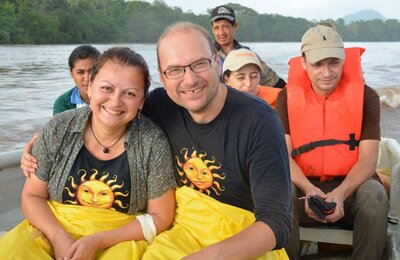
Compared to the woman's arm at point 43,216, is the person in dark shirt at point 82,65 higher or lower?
higher

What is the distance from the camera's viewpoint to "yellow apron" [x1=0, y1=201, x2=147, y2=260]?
1.93m

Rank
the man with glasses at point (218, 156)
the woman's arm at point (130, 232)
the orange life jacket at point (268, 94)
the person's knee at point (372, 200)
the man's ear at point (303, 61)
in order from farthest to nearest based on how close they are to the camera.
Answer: the orange life jacket at point (268, 94), the man's ear at point (303, 61), the person's knee at point (372, 200), the woman's arm at point (130, 232), the man with glasses at point (218, 156)

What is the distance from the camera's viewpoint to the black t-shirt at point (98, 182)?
2.09 metres

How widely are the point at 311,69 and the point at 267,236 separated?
1.35 meters

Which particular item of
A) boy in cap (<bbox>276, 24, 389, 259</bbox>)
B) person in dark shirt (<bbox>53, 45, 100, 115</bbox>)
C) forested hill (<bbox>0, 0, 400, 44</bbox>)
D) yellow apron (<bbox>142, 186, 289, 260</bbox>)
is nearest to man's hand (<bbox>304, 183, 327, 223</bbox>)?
boy in cap (<bbox>276, 24, 389, 259</bbox>)

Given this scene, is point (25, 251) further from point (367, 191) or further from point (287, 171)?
point (367, 191)

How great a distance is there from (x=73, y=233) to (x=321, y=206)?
1238mm

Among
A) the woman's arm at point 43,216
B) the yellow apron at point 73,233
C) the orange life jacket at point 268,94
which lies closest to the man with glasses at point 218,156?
the yellow apron at point 73,233

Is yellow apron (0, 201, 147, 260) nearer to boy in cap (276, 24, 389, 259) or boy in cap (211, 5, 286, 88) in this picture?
boy in cap (276, 24, 389, 259)

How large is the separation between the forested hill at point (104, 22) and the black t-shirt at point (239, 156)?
29733 mm

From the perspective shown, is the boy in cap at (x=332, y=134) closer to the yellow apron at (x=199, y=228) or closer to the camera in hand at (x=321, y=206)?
the camera in hand at (x=321, y=206)

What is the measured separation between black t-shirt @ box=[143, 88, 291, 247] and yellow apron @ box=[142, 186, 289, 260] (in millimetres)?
51

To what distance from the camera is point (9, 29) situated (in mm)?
41000

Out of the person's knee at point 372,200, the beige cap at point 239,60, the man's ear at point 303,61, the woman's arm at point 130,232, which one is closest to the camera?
the woman's arm at point 130,232
